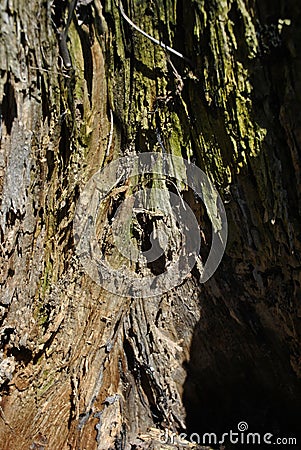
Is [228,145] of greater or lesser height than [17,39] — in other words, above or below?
below

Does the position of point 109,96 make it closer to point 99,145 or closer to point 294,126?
point 99,145

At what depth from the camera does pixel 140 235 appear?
1.81 m

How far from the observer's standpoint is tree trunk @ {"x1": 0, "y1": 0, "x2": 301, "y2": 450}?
1.41m

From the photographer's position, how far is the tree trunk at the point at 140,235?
1.41 m

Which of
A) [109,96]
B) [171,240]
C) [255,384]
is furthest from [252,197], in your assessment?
[255,384]

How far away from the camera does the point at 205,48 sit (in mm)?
1410

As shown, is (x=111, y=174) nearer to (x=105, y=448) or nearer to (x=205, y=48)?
(x=205, y=48)

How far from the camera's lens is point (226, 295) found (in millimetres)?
1811

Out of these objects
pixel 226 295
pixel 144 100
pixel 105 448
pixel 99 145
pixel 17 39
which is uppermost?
pixel 17 39

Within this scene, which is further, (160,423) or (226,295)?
(160,423)

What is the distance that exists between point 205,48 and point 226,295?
36.4 inches

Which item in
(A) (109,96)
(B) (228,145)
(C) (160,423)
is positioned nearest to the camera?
(B) (228,145)

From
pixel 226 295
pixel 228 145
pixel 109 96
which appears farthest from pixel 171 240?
pixel 109 96

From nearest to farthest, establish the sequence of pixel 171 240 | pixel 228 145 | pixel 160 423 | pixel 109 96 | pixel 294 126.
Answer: pixel 294 126
pixel 228 145
pixel 109 96
pixel 171 240
pixel 160 423
